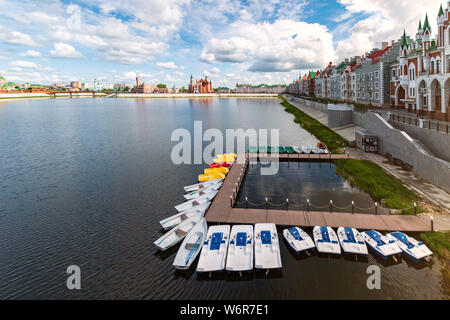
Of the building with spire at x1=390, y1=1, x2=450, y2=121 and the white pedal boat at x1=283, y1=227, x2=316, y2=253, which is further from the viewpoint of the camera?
the building with spire at x1=390, y1=1, x2=450, y2=121

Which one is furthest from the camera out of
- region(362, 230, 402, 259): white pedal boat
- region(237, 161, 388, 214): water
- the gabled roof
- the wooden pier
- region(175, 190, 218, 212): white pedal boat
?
the gabled roof

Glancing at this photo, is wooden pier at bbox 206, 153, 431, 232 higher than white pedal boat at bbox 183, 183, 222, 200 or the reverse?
the reverse

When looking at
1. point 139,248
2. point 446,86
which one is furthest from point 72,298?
point 446,86

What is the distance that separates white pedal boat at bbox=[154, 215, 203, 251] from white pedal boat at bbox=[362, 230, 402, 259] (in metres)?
13.7

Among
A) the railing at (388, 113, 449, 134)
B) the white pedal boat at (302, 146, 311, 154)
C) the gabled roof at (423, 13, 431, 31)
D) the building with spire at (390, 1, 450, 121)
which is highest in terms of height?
the gabled roof at (423, 13, 431, 31)

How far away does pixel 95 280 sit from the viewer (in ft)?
63.4

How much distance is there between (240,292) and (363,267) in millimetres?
8695

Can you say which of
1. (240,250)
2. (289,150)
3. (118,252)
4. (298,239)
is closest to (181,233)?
(118,252)

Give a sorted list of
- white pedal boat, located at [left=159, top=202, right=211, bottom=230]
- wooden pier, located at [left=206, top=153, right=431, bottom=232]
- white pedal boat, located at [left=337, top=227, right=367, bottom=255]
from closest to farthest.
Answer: white pedal boat, located at [left=337, top=227, right=367, bottom=255], wooden pier, located at [left=206, top=153, right=431, bottom=232], white pedal boat, located at [left=159, top=202, right=211, bottom=230]

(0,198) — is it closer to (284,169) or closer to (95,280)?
(95,280)

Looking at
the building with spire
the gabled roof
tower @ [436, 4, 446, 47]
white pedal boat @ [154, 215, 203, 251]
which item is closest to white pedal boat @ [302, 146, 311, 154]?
the building with spire

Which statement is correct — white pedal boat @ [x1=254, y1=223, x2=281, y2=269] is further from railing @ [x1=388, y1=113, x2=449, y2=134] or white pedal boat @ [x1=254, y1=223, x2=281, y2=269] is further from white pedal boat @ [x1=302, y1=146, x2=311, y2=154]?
white pedal boat @ [x1=302, y1=146, x2=311, y2=154]

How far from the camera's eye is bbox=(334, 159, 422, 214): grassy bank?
2727cm

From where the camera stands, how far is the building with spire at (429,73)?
40938 mm
